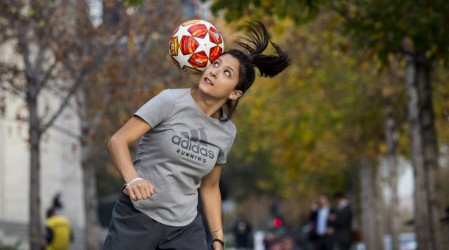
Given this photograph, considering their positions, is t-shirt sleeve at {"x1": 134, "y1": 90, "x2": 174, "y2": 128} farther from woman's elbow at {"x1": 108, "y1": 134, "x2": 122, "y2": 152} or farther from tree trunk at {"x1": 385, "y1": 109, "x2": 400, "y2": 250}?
tree trunk at {"x1": 385, "y1": 109, "x2": 400, "y2": 250}

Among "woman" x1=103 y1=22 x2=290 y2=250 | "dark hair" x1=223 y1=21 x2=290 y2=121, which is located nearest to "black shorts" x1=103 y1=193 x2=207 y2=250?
"woman" x1=103 y1=22 x2=290 y2=250

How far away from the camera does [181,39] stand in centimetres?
742

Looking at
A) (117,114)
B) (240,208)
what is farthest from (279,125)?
(240,208)

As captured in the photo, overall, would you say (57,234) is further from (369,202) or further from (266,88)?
(369,202)

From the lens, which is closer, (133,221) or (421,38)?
(133,221)

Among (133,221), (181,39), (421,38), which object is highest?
(421,38)

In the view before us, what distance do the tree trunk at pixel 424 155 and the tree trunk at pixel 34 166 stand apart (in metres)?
5.32

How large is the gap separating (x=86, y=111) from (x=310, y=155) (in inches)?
725

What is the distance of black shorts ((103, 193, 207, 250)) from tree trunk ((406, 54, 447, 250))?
1120 cm

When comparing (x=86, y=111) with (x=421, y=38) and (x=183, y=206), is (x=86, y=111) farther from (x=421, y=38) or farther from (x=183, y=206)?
(x=183, y=206)

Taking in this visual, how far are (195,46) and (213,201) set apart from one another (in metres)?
0.91

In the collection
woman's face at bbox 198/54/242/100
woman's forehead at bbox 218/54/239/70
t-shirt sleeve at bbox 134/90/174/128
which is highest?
woman's forehead at bbox 218/54/239/70

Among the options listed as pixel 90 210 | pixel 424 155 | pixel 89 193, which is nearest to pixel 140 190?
pixel 424 155

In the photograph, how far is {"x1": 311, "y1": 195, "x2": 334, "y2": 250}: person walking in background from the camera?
77.2 feet
